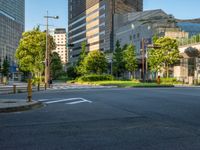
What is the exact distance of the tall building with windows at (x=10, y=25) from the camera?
503 feet

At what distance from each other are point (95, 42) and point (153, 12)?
121ft

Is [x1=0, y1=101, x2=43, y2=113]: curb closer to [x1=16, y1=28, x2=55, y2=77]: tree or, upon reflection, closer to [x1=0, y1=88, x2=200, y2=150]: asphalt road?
[x1=0, y1=88, x2=200, y2=150]: asphalt road

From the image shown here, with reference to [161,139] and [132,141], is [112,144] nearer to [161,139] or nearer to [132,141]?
[132,141]

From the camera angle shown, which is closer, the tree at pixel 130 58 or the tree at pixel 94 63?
the tree at pixel 130 58

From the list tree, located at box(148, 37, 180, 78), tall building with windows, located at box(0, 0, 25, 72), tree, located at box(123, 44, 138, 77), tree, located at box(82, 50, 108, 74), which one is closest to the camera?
tree, located at box(148, 37, 180, 78)

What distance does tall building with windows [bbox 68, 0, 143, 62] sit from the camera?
14088 centimetres

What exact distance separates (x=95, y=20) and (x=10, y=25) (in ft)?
118

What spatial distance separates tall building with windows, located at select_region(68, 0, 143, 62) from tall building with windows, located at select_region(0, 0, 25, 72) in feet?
85.1

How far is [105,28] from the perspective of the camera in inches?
5669

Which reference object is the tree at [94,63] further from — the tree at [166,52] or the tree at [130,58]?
the tree at [166,52]

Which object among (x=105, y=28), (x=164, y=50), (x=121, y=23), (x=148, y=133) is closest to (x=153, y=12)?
(x=121, y=23)

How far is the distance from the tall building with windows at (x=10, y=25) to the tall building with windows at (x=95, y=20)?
25.9 metres

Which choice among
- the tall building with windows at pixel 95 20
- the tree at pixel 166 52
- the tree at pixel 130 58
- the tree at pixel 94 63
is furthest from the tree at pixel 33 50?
the tall building with windows at pixel 95 20

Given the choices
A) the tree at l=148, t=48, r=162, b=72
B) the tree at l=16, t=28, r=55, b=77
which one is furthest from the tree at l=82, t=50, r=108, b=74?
the tree at l=16, t=28, r=55, b=77
